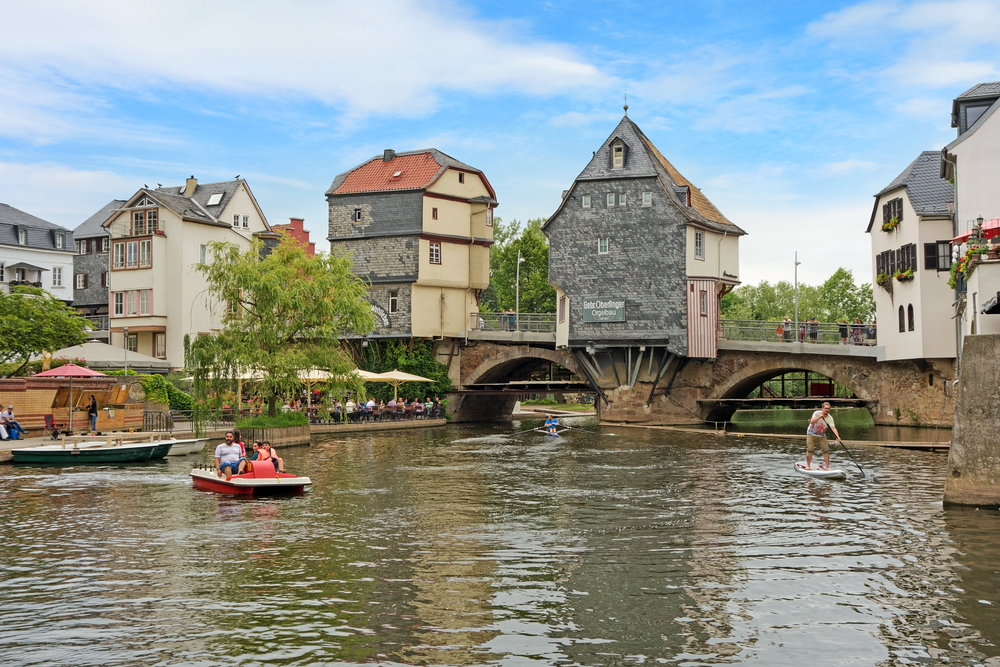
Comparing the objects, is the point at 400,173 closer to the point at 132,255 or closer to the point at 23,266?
the point at 132,255

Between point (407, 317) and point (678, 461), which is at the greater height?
point (407, 317)

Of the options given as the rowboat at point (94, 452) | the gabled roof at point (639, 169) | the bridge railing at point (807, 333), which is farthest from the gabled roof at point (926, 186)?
the rowboat at point (94, 452)

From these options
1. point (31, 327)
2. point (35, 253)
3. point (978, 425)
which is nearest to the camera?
point (978, 425)

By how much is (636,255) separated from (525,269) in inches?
1373

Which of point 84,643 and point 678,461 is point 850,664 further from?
point 678,461

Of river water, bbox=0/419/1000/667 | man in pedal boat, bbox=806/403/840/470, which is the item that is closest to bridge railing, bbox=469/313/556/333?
man in pedal boat, bbox=806/403/840/470

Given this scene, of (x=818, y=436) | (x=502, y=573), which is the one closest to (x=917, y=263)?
(x=818, y=436)

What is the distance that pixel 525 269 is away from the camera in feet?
279

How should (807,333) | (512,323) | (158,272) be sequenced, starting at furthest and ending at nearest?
(158,272)
(512,323)
(807,333)

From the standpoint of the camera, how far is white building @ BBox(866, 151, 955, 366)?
1607 inches

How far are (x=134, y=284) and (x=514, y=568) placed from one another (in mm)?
51410

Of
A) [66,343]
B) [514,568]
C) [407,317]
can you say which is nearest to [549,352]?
[407,317]

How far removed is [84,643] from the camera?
35.5 feet

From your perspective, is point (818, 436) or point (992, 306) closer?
point (992, 306)
